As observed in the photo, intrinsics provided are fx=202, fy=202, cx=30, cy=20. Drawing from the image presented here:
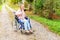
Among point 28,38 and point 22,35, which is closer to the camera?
point 28,38

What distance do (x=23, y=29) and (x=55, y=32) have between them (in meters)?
1.93

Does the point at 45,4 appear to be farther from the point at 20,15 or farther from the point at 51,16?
the point at 20,15

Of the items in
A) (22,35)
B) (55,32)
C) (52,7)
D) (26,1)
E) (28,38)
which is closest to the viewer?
(28,38)

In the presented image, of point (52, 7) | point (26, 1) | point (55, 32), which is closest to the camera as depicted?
point (55, 32)

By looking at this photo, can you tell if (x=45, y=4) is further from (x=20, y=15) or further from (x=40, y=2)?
(x=20, y=15)

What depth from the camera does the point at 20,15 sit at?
12.0 metres

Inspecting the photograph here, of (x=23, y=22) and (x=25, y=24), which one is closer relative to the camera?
(x=25, y=24)

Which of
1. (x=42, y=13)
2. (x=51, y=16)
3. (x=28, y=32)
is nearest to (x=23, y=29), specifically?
(x=28, y=32)

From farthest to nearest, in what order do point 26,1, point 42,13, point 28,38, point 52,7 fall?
1. point 26,1
2. point 42,13
3. point 52,7
4. point 28,38

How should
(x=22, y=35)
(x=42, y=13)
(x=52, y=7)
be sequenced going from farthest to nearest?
(x=42, y=13) → (x=52, y=7) → (x=22, y=35)

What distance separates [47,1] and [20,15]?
291 inches

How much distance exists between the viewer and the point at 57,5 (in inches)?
759

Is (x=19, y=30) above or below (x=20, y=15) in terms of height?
below

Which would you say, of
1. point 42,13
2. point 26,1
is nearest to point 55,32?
point 42,13
